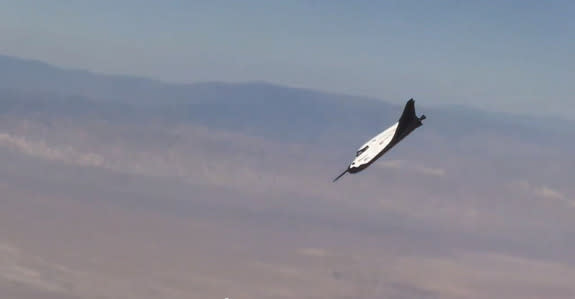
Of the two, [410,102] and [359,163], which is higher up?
[410,102]

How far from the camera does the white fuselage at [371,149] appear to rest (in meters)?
80.7

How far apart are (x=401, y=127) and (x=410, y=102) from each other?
2995 millimetres

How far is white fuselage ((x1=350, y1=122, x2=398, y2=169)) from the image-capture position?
265ft

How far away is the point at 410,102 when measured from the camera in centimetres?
8338

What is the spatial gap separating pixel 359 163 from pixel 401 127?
23.3 ft

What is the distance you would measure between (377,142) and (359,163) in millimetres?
5245

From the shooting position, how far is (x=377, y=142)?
84750 millimetres

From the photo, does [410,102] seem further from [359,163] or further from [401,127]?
[359,163]

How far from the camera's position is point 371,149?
83.3m

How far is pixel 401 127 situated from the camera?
83.7 meters

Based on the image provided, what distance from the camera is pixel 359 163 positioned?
80.8 meters

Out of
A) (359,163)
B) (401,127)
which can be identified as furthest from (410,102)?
(359,163)
